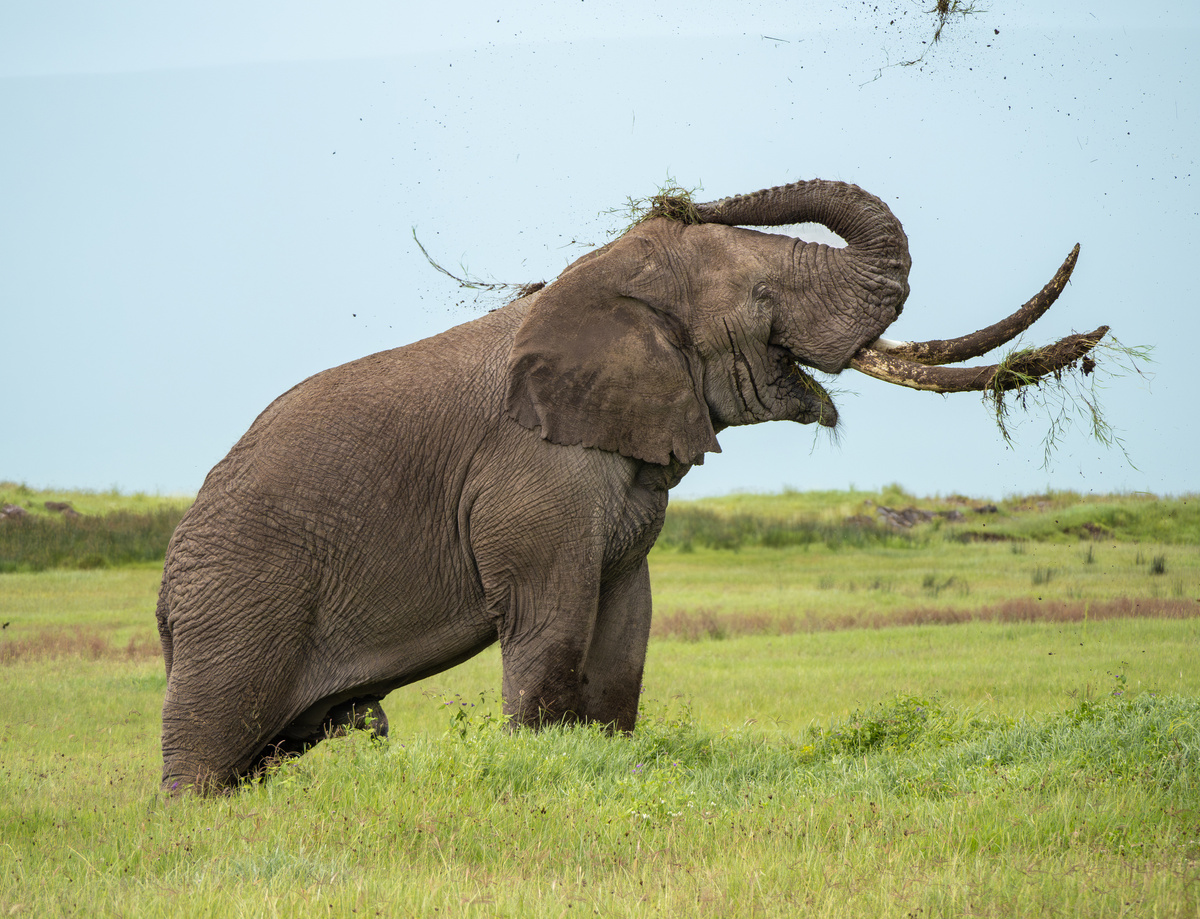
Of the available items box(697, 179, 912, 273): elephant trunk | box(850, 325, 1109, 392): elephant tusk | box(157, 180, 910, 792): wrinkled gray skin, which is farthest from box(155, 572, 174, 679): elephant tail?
box(850, 325, 1109, 392): elephant tusk

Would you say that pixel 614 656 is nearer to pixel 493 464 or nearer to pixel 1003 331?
pixel 493 464

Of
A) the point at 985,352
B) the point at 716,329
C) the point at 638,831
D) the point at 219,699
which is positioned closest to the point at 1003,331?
the point at 985,352

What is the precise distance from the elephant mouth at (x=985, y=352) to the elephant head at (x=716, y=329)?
0.01m

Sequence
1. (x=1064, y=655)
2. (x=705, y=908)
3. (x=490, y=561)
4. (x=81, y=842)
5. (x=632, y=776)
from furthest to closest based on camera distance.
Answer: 1. (x=1064, y=655)
2. (x=490, y=561)
3. (x=632, y=776)
4. (x=81, y=842)
5. (x=705, y=908)

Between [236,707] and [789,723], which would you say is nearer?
[236,707]

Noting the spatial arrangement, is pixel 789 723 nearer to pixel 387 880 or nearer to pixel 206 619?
pixel 206 619

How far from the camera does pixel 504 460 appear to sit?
24.1 ft

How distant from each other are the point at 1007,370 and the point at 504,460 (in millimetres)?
3315

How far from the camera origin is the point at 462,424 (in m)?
7.50

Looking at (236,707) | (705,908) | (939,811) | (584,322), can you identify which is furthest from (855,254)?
(236,707)

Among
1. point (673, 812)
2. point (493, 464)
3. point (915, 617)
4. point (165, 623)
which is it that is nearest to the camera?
point (673, 812)

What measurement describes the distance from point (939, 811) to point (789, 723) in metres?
6.06

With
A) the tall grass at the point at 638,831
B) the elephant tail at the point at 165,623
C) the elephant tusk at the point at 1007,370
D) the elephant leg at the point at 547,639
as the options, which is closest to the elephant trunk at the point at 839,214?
the elephant tusk at the point at 1007,370

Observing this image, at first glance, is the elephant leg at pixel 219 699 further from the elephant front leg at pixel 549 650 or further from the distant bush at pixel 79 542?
the distant bush at pixel 79 542
